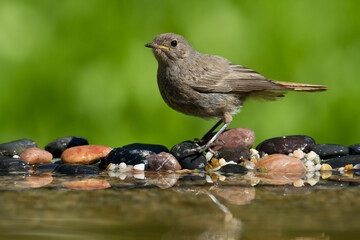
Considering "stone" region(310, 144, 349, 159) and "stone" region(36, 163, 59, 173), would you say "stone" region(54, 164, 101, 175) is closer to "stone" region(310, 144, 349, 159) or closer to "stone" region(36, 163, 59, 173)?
"stone" region(36, 163, 59, 173)

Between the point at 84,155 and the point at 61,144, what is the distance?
21.4 inches

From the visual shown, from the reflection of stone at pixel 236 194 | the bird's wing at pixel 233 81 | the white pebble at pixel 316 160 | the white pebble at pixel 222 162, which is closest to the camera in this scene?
the reflection of stone at pixel 236 194

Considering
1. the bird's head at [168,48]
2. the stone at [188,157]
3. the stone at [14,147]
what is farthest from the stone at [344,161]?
the stone at [14,147]

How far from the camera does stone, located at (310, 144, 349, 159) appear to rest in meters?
4.23

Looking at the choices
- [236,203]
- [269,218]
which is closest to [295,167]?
[236,203]

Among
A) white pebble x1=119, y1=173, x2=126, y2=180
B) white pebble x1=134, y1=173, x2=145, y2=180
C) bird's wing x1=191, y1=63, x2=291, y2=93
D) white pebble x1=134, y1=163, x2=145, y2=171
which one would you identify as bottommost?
white pebble x1=134, y1=163, x2=145, y2=171

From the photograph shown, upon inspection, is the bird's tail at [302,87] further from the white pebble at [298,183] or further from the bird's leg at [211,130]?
the white pebble at [298,183]

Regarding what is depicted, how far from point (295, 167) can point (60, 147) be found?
2.10 m

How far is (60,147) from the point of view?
448cm

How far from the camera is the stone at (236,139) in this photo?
4.32 metres

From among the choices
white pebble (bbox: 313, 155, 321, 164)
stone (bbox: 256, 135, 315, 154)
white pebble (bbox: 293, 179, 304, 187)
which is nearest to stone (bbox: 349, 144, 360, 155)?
stone (bbox: 256, 135, 315, 154)

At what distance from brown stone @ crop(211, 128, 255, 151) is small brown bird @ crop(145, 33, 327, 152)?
76 millimetres

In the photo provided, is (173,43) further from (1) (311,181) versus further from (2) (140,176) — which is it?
(1) (311,181)

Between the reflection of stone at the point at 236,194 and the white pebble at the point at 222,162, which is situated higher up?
the reflection of stone at the point at 236,194
